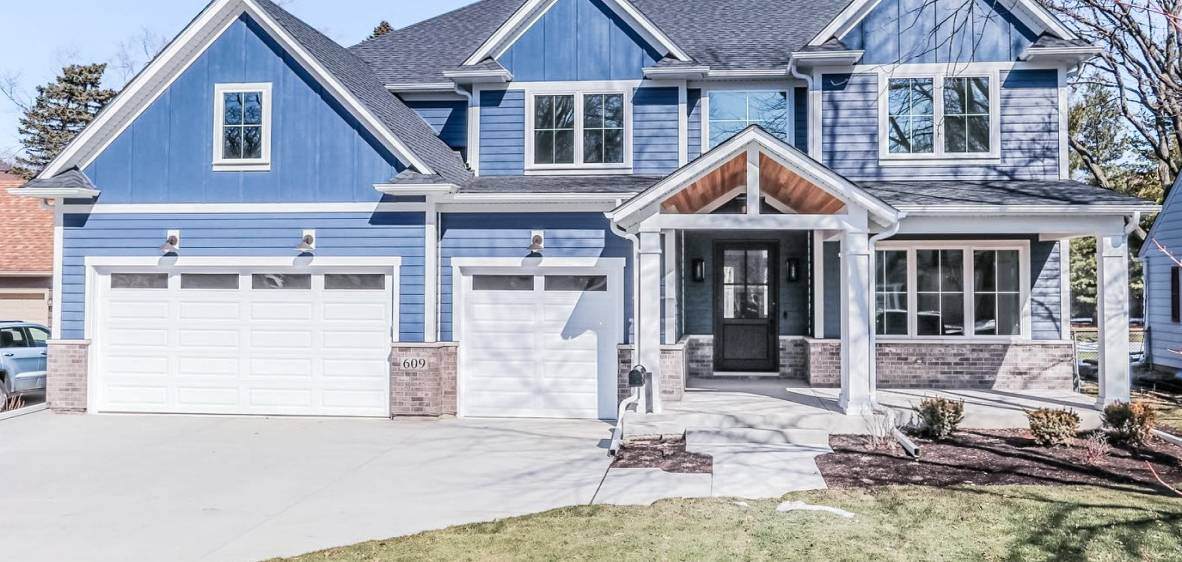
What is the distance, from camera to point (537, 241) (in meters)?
11.7

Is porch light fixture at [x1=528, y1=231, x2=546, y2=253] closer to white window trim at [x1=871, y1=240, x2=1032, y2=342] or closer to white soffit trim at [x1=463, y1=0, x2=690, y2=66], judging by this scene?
white soffit trim at [x1=463, y1=0, x2=690, y2=66]

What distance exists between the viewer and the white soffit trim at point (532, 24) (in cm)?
1255

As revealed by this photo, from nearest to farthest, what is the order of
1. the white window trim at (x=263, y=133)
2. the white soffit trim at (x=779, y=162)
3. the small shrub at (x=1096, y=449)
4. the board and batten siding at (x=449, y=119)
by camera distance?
the small shrub at (x=1096, y=449)
the white soffit trim at (x=779, y=162)
the white window trim at (x=263, y=133)
the board and batten siding at (x=449, y=119)

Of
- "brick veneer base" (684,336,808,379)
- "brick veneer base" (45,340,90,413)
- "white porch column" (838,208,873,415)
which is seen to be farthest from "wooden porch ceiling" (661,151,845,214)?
"brick veneer base" (45,340,90,413)

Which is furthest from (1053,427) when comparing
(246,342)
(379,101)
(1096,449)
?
(246,342)

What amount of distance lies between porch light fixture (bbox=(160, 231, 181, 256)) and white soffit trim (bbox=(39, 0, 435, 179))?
5.60 feet

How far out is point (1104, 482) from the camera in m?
7.48

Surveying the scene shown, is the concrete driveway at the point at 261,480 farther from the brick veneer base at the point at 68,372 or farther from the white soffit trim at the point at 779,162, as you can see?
the white soffit trim at the point at 779,162

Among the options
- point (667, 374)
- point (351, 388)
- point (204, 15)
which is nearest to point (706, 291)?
point (667, 374)

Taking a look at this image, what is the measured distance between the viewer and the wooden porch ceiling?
33.3 ft

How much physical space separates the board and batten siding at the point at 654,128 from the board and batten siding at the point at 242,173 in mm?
3945

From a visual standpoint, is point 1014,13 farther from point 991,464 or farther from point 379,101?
point 379,101

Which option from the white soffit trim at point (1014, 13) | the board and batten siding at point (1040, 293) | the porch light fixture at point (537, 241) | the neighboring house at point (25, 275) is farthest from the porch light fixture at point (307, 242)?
the neighboring house at point (25, 275)

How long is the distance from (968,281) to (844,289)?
Result: 3398mm
